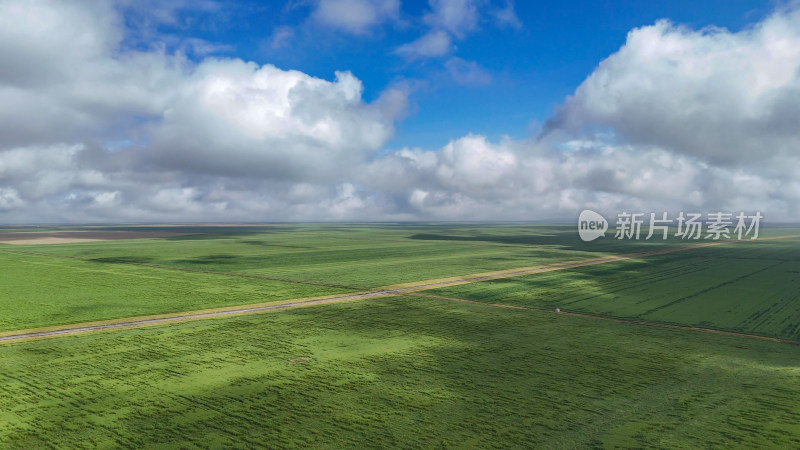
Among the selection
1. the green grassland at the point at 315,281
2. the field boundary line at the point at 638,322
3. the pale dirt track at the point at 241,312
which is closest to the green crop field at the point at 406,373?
the green grassland at the point at 315,281

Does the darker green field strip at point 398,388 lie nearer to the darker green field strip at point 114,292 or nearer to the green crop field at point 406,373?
the green crop field at point 406,373

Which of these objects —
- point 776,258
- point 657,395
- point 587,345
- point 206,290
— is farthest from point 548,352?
point 776,258

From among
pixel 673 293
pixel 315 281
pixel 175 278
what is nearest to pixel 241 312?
pixel 315 281

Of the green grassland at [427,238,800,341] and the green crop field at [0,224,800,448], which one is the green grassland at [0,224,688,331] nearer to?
the green crop field at [0,224,800,448]

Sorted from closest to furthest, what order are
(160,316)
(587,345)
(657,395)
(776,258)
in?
1. (657,395)
2. (587,345)
3. (160,316)
4. (776,258)

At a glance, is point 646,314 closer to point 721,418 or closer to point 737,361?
point 737,361

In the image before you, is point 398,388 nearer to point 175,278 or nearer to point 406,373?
point 406,373
